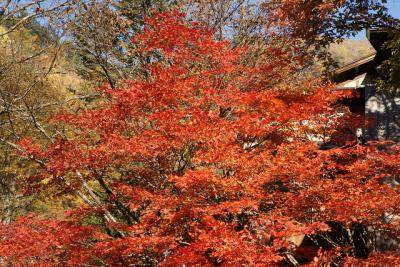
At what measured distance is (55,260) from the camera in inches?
403

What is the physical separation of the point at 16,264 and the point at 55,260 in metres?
1.18

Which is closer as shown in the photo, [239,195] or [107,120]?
[239,195]

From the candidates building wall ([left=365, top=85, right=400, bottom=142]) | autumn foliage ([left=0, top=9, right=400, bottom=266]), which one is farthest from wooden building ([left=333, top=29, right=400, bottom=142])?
autumn foliage ([left=0, top=9, right=400, bottom=266])

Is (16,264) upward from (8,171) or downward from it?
downward

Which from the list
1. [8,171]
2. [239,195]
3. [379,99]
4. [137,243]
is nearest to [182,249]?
[137,243]

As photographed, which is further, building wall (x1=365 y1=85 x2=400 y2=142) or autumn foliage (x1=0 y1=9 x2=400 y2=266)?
building wall (x1=365 y1=85 x2=400 y2=142)

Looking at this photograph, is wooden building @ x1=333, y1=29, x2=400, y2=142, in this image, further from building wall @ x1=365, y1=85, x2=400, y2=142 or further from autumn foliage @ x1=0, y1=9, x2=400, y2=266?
autumn foliage @ x1=0, y1=9, x2=400, y2=266

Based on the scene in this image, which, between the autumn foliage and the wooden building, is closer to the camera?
the autumn foliage

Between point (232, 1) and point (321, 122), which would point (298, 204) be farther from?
point (232, 1)

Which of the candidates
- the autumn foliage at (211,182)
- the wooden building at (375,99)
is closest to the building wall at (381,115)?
the wooden building at (375,99)

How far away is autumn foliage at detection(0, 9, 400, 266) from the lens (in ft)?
26.5

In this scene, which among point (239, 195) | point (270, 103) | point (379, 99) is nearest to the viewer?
point (239, 195)

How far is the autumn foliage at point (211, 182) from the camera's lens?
8.09 meters

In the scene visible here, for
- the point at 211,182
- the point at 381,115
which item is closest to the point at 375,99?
the point at 381,115
